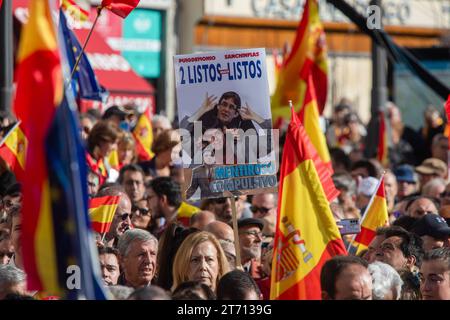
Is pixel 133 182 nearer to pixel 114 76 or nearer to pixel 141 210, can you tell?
pixel 141 210

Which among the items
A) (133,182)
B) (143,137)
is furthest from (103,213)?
(143,137)

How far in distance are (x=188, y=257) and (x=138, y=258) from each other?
353 millimetres

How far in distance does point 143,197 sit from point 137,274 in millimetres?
3019

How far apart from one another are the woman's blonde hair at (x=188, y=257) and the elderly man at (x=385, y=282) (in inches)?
41.5

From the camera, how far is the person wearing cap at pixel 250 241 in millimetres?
9031

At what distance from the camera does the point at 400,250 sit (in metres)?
8.20

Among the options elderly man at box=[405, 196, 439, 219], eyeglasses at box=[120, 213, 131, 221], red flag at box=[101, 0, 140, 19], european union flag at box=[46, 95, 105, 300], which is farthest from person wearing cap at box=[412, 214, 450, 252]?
european union flag at box=[46, 95, 105, 300]

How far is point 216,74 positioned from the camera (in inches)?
316

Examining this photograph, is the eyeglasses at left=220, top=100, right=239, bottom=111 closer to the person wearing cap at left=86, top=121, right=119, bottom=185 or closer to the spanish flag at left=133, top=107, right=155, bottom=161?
the person wearing cap at left=86, top=121, right=119, bottom=185

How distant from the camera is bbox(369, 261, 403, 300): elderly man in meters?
6.67

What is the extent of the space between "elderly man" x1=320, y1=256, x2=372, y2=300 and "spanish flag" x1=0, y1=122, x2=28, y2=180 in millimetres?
4250

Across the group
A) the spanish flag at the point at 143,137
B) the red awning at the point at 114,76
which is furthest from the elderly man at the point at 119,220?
the red awning at the point at 114,76
